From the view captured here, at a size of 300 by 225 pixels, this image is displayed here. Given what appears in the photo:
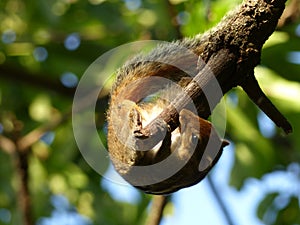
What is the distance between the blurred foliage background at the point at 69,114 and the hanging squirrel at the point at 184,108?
1.23 m

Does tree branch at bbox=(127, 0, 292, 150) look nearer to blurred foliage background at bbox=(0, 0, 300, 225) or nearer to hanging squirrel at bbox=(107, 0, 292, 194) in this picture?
hanging squirrel at bbox=(107, 0, 292, 194)

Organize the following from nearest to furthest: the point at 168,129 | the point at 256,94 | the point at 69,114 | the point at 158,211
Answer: the point at 168,129
the point at 256,94
the point at 158,211
the point at 69,114

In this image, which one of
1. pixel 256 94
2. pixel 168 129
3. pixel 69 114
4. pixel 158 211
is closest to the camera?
pixel 168 129

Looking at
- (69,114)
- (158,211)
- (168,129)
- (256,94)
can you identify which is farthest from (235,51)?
(69,114)

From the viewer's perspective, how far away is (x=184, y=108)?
1128 mm

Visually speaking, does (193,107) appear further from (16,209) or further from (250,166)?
(16,209)

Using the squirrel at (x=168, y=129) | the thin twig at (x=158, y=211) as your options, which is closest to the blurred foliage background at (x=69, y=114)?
the thin twig at (x=158, y=211)

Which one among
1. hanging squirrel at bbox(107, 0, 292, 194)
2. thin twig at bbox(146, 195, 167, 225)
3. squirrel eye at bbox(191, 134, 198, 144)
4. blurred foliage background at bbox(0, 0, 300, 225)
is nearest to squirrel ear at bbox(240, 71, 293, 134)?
hanging squirrel at bbox(107, 0, 292, 194)

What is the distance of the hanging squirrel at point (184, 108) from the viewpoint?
1.14 meters

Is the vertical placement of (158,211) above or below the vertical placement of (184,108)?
below

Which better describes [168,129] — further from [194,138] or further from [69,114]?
[69,114]

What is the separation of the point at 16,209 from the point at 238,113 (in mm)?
1084

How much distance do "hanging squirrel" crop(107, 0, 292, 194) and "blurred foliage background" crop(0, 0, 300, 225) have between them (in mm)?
1227

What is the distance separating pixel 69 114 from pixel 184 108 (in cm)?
191
